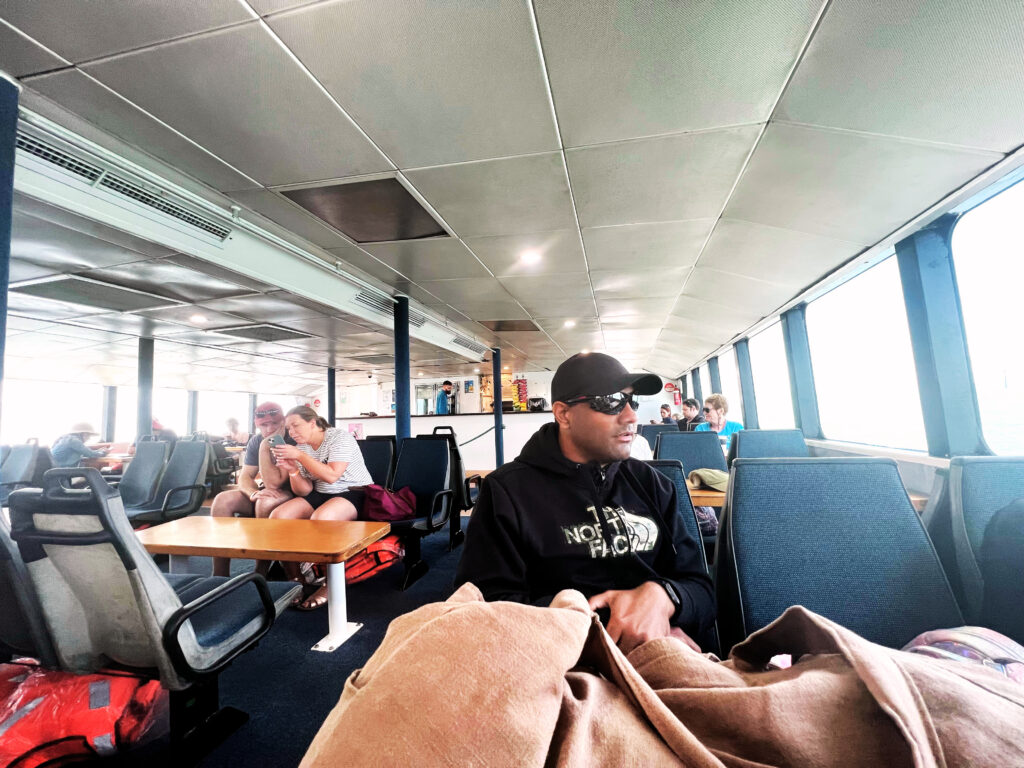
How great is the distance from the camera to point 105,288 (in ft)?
12.8

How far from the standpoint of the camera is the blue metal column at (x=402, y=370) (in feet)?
16.9

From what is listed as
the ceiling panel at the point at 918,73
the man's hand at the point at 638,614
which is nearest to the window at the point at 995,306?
the ceiling panel at the point at 918,73

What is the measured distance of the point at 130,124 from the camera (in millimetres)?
2107

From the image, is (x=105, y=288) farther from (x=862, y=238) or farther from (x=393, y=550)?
(x=862, y=238)

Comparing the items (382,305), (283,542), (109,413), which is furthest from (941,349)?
(109,413)

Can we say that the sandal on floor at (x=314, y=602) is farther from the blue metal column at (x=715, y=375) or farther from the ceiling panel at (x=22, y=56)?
the blue metal column at (x=715, y=375)

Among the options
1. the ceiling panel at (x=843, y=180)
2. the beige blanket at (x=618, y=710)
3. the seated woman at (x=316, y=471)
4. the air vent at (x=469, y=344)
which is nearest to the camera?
the beige blanket at (x=618, y=710)

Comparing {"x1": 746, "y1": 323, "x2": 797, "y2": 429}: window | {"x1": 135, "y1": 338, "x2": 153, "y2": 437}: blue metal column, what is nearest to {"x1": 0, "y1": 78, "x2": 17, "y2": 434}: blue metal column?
{"x1": 135, "y1": 338, "x2": 153, "y2": 437}: blue metal column

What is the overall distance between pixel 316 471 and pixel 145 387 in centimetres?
575

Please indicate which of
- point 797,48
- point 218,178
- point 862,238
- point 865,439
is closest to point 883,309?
point 862,238

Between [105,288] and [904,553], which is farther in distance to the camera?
[105,288]

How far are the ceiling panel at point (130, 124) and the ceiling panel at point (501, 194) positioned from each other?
1.16m

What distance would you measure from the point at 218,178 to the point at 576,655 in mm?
3271

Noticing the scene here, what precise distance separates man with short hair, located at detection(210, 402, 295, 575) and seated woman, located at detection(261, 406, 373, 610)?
13 centimetres
